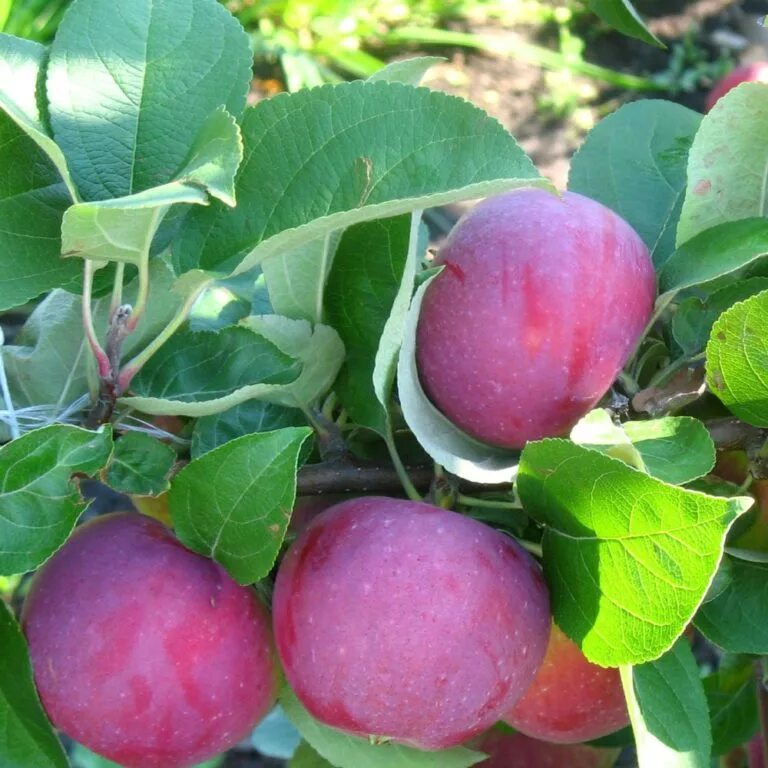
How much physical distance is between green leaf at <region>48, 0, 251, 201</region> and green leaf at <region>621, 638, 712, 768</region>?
401 millimetres

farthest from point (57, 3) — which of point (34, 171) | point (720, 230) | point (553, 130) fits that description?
point (720, 230)

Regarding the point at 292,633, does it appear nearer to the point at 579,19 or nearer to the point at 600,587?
the point at 600,587

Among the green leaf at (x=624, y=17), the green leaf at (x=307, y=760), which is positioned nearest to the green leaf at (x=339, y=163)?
the green leaf at (x=624, y=17)

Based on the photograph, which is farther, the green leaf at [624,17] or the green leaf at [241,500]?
the green leaf at [624,17]

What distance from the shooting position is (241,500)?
1.86ft

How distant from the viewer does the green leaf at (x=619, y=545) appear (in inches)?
18.4

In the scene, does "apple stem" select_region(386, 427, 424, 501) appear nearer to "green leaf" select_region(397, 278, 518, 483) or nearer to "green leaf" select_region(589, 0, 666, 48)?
"green leaf" select_region(397, 278, 518, 483)

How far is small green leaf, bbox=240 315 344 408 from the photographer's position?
626 mm

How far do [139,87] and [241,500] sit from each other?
0.83ft

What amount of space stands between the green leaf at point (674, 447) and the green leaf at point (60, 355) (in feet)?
0.96

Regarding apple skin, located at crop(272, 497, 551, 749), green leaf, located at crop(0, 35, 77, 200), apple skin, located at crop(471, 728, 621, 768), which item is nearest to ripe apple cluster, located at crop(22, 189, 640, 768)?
apple skin, located at crop(272, 497, 551, 749)

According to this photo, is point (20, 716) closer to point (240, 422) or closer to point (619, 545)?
point (240, 422)

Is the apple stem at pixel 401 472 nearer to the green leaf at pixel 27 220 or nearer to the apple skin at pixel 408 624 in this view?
the apple skin at pixel 408 624

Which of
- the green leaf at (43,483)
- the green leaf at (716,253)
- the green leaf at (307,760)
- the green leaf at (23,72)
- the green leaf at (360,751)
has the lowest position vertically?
the green leaf at (307,760)
